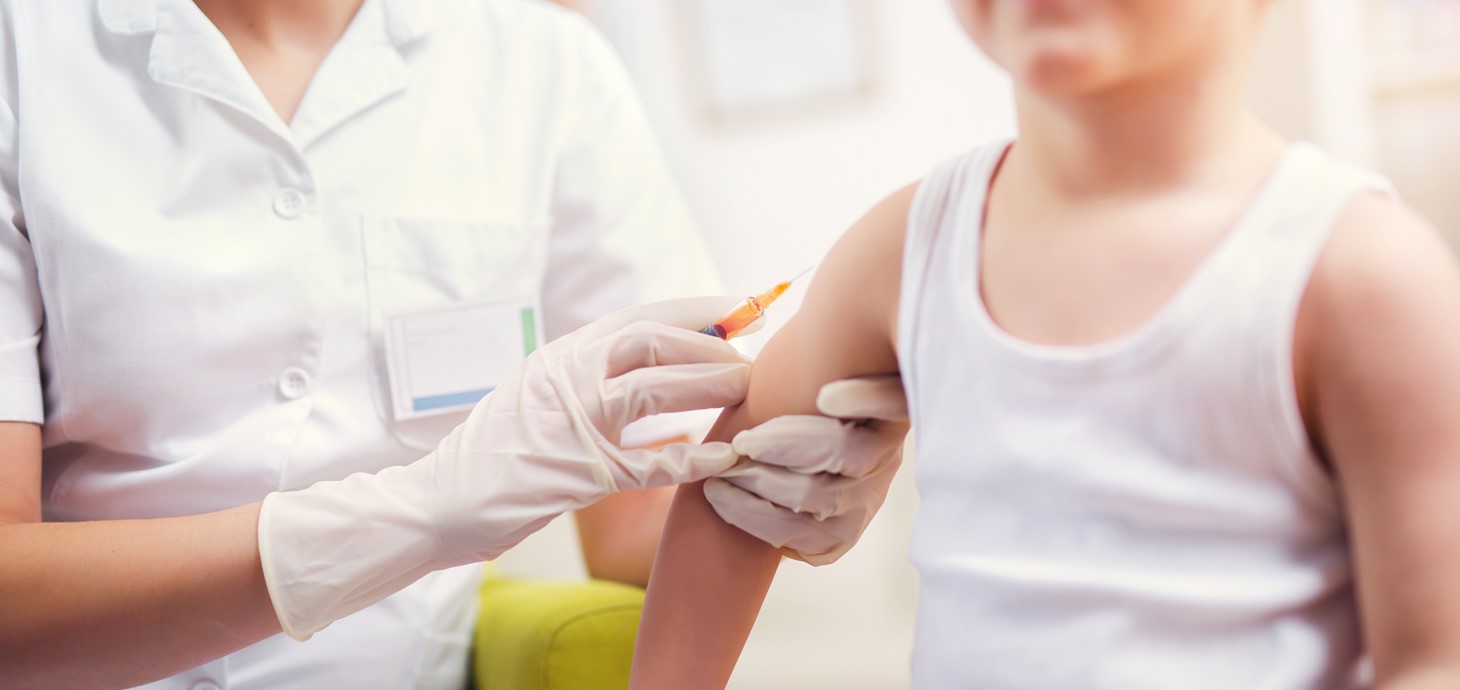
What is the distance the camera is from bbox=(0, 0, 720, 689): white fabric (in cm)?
99

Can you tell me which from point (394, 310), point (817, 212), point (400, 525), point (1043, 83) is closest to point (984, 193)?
point (1043, 83)

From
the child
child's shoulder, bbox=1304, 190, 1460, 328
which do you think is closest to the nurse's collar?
the child

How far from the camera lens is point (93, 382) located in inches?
39.1

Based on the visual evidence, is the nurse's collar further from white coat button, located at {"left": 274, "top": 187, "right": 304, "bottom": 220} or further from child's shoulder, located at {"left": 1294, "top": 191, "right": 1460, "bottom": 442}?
child's shoulder, located at {"left": 1294, "top": 191, "right": 1460, "bottom": 442}

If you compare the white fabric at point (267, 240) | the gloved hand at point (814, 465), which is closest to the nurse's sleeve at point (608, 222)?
the white fabric at point (267, 240)

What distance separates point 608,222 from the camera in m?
1.23

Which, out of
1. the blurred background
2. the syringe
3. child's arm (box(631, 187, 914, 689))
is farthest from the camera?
the blurred background

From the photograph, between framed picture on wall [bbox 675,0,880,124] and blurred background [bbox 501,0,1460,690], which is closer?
blurred background [bbox 501,0,1460,690]

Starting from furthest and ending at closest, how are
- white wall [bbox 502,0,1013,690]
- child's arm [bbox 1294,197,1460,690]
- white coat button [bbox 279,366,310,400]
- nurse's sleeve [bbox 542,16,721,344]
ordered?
1. white wall [bbox 502,0,1013,690]
2. nurse's sleeve [bbox 542,16,721,344]
3. white coat button [bbox 279,366,310,400]
4. child's arm [bbox 1294,197,1460,690]

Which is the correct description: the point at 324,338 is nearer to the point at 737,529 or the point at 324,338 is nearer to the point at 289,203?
the point at 289,203

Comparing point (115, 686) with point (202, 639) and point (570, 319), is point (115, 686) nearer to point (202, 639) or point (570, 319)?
point (202, 639)

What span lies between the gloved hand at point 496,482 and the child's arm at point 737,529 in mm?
46

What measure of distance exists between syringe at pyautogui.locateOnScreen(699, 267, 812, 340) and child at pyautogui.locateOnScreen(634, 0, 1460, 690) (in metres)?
0.24

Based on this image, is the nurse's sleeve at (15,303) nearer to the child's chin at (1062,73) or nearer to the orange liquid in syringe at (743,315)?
the orange liquid in syringe at (743,315)
